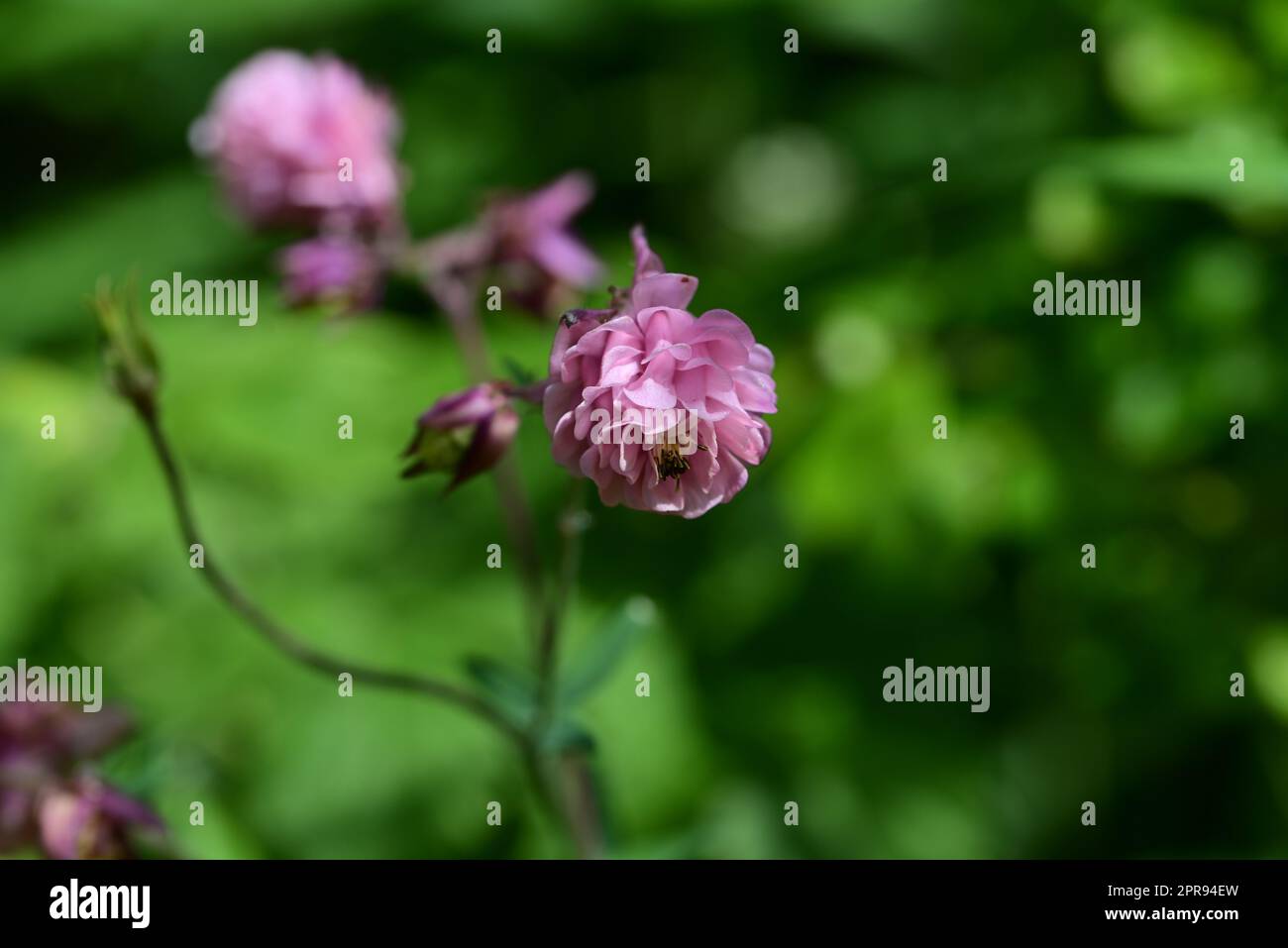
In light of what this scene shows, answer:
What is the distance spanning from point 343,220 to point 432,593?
1.23 meters

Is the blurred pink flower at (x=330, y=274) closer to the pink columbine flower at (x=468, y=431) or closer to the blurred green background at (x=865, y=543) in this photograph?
the blurred green background at (x=865, y=543)

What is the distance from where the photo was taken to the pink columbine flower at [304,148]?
315cm

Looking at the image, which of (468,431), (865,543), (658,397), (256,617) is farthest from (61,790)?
(865,543)

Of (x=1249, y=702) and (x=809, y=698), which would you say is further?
(x=809, y=698)

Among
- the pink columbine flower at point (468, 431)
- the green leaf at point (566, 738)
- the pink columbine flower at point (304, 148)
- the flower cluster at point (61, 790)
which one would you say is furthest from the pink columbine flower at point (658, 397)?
the pink columbine flower at point (304, 148)

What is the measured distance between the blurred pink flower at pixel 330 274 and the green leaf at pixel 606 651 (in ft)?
2.96

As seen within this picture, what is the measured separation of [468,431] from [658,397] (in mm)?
443

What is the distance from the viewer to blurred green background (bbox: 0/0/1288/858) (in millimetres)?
3480

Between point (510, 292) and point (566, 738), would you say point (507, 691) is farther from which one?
point (510, 292)

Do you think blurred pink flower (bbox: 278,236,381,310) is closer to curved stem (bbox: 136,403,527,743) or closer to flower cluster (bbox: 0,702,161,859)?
curved stem (bbox: 136,403,527,743)

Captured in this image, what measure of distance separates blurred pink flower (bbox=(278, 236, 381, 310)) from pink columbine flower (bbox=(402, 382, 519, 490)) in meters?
0.90

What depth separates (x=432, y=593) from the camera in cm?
396
